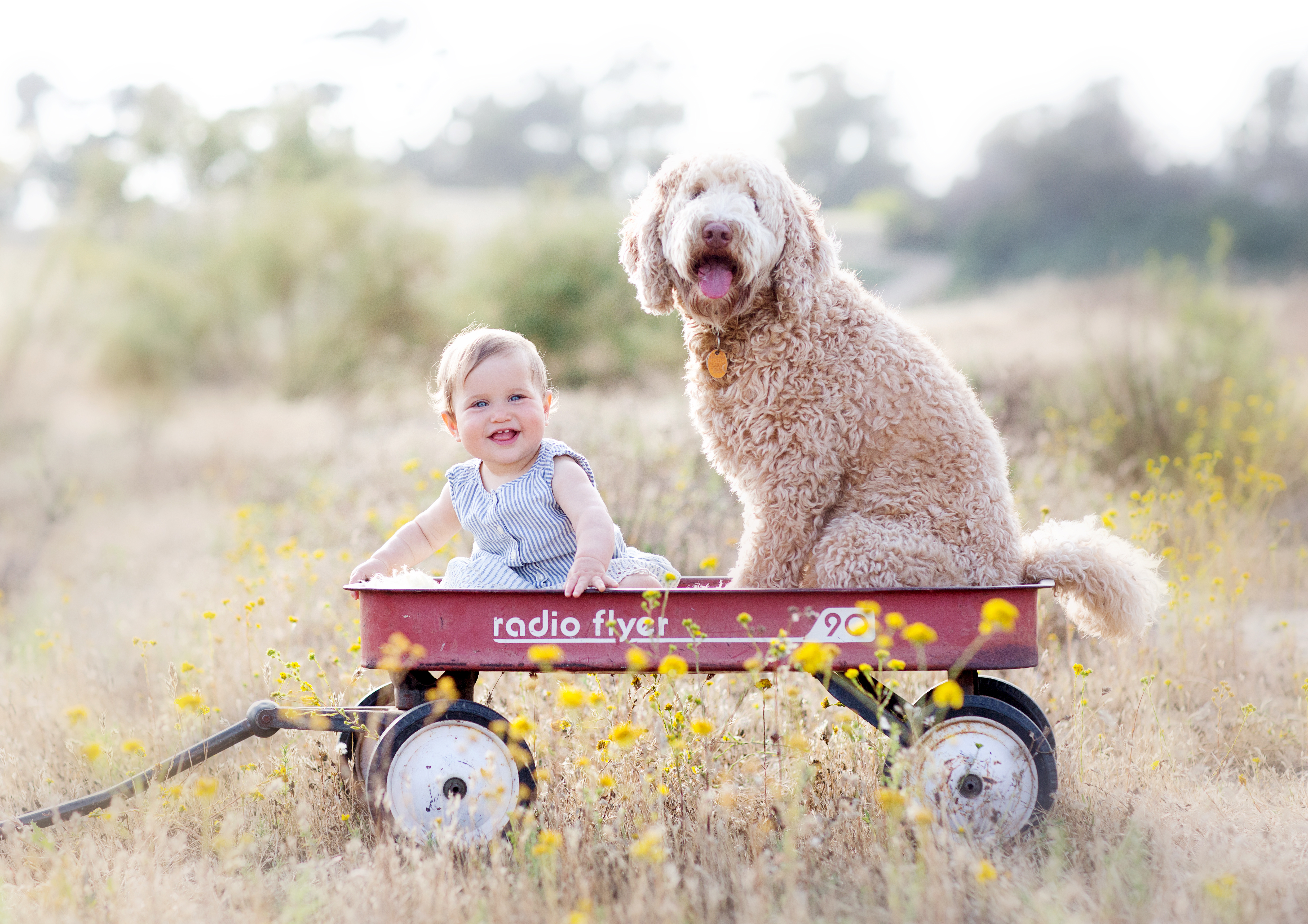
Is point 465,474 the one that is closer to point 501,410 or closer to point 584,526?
point 501,410

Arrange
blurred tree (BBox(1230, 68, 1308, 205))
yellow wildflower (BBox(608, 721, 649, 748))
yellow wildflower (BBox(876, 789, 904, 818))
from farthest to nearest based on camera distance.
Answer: blurred tree (BBox(1230, 68, 1308, 205)) < yellow wildflower (BBox(608, 721, 649, 748)) < yellow wildflower (BBox(876, 789, 904, 818))

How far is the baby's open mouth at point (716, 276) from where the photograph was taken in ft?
8.70

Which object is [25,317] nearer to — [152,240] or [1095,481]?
[152,240]

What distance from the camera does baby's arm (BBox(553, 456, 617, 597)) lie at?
100 inches

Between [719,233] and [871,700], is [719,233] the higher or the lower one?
the higher one

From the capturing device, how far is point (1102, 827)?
8.65 feet

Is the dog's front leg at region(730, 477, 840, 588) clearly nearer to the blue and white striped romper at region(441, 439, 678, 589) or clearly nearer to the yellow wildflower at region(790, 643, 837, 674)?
the blue and white striped romper at region(441, 439, 678, 589)

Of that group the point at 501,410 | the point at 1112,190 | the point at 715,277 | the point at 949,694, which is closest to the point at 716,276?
the point at 715,277

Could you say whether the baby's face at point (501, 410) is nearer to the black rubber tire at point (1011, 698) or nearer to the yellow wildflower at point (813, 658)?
the yellow wildflower at point (813, 658)

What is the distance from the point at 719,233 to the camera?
8.48 ft

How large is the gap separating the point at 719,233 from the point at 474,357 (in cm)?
77

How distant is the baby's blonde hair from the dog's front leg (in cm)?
73

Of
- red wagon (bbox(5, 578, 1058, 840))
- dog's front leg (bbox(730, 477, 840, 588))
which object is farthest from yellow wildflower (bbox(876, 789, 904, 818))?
dog's front leg (bbox(730, 477, 840, 588))

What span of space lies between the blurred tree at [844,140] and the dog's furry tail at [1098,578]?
1960 inches
